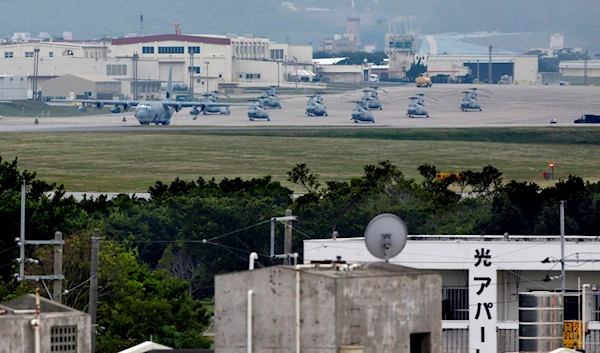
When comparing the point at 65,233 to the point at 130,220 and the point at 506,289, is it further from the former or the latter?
the point at 506,289

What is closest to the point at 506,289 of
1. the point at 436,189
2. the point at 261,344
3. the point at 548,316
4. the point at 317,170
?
the point at 548,316

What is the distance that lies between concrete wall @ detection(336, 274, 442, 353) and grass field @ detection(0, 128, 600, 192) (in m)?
91.9

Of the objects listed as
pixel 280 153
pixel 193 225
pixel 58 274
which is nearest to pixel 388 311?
pixel 58 274

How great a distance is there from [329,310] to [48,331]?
3687 millimetres

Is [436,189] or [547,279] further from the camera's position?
[436,189]

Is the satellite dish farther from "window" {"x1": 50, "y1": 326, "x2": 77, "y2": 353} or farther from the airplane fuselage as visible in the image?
the airplane fuselage

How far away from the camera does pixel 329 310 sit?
18.3 metres

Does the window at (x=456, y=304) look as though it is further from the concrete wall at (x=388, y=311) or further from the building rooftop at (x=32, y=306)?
the building rooftop at (x=32, y=306)

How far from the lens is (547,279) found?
4412 cm

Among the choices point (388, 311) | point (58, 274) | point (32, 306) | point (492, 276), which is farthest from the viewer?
point (492, 276)

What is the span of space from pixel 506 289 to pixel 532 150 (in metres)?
106

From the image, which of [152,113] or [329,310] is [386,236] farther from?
[152,113]

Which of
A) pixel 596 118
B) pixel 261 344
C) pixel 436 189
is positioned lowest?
pixel 261 344

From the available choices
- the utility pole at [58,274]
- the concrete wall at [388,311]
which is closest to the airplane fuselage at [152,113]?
the utility pole at [58,274]
